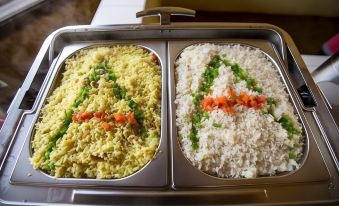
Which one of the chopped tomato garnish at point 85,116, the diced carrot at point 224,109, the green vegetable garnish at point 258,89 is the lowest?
the chopped tomato garnish at point 85,116

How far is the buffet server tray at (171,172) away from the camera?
0.90 meters

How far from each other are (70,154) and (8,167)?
0.23m

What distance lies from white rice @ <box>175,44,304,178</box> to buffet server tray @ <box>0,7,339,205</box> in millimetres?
43

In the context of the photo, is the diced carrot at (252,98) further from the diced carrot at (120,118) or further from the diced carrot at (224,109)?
the diced carrot at (120,118)

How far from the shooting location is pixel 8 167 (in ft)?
3.23

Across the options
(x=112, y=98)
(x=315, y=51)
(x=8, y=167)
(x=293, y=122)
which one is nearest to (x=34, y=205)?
(x=8, y=167)

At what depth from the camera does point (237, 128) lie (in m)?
1.12

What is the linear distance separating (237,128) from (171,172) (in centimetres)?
36

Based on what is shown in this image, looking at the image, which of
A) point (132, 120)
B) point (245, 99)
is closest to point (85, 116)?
point (132, 120)

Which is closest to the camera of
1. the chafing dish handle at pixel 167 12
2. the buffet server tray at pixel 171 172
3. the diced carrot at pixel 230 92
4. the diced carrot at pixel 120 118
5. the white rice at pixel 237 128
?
the buffet server tray at pixel 171 172

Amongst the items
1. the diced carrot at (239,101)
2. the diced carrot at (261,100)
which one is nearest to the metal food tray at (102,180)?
the diced carrot at (239,101)

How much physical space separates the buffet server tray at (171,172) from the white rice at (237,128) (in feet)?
0.14

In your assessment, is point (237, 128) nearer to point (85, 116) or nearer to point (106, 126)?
point (106, 126)

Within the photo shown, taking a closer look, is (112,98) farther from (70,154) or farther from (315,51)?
(315,51)
